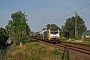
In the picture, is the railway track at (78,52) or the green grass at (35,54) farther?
the railway track at (78,52)

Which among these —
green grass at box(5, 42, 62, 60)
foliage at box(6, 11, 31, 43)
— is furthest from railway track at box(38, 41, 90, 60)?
foliage at box(6, 11, 31, 43)

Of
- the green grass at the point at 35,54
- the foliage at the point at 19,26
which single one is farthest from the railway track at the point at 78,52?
the foliage at the point at 19,26

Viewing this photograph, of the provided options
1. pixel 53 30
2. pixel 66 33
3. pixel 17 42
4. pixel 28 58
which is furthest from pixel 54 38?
pixel 66 33

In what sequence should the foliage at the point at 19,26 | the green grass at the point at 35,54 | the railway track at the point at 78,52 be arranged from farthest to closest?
the foliage at the point at 19,26, the railway track at the point at 78,52, the green grass at the point at 35,54

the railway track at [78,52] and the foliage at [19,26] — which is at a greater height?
the foliage at [19,26]

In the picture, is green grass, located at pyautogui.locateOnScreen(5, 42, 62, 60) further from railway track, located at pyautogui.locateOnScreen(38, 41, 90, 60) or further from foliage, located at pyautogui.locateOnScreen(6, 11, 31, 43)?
foliage, located at pyautogui.locateOnScreen(6, 11, 31, 43)

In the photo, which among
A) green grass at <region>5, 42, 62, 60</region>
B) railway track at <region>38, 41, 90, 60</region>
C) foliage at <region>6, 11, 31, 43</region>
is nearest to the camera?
green grass at <region>5, 42, 62, 60</region>

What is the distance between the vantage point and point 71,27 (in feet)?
284

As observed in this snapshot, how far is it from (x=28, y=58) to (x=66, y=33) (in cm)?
6617

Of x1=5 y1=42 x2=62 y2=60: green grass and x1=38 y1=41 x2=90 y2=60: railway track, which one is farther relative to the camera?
x1=38 y1=41 x2=90 y2=60: railway track

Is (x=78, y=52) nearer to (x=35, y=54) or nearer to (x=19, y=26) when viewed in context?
(x=35, y=54)

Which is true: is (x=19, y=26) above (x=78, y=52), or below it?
above

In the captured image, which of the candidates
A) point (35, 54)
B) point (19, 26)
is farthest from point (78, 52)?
point (19, 26)

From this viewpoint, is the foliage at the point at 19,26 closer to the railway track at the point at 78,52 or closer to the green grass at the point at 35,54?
the railway track at the point at 78,52
